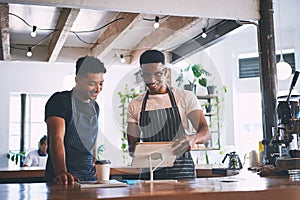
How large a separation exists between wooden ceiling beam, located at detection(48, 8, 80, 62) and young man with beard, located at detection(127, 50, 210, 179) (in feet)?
7.46

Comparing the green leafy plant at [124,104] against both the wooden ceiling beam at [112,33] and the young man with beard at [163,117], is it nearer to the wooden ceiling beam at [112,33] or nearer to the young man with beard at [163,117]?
the young man with beard at [163,117]

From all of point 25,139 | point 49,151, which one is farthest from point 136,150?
point 25,139

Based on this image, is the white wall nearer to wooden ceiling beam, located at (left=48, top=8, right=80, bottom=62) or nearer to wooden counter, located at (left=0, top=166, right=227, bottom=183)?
wooden ceiling beam, located at (left=48, top=8, right=80, bottom=62)

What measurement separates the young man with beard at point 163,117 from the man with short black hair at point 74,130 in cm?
20

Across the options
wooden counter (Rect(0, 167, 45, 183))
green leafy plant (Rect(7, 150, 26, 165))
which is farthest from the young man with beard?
green leafy plant (Rect(7, 150, 26, 165))

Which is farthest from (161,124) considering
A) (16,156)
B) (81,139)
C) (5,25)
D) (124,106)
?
(16,156)

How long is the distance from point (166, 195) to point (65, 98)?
932 mm

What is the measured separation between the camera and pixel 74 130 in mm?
1976

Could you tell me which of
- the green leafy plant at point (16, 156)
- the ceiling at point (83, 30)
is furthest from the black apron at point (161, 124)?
the green leafy plant at point (16, 156)

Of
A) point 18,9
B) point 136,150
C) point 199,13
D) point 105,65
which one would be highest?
point 18,9

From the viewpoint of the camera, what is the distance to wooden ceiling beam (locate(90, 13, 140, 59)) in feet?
14.3

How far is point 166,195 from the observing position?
47.3 inches

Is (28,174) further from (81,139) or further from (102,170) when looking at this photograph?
(102,170)

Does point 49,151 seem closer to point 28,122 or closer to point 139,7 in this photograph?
point 139,7
